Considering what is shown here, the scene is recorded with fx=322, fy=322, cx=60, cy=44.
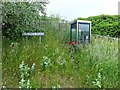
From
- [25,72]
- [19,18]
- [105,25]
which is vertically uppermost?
[19,18]

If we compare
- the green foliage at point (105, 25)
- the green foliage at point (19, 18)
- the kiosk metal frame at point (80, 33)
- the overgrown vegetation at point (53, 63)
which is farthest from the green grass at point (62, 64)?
the green foliage at point (105, 25)

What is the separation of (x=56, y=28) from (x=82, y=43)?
47.2 inches

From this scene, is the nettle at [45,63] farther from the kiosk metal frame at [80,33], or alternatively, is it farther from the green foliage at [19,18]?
the kiosk metal frame at [80,33]

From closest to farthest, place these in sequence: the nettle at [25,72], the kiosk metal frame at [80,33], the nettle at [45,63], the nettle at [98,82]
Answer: the nettle at [98,82] < the nettle at [25,72] < the nettle at [45,63] < the kiosk metal frame at [80,33]

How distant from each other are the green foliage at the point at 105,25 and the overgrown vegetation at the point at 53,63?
19.0 feet

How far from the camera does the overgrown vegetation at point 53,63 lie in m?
5.75

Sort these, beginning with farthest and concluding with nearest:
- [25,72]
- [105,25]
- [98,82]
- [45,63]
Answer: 1. [105,25]
2. [45,63]
3. [25,72]
4. [98,82]

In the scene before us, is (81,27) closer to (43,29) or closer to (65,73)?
(43,29)

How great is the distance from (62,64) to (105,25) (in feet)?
25.2

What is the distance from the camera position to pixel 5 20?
6.86m

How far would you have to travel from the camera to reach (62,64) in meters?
6.35

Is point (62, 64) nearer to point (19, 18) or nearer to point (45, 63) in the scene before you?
point (45, 63)

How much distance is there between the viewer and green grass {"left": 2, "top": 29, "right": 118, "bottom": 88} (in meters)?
5.77

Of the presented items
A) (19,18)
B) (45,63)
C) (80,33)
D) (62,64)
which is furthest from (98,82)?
(80,33)
